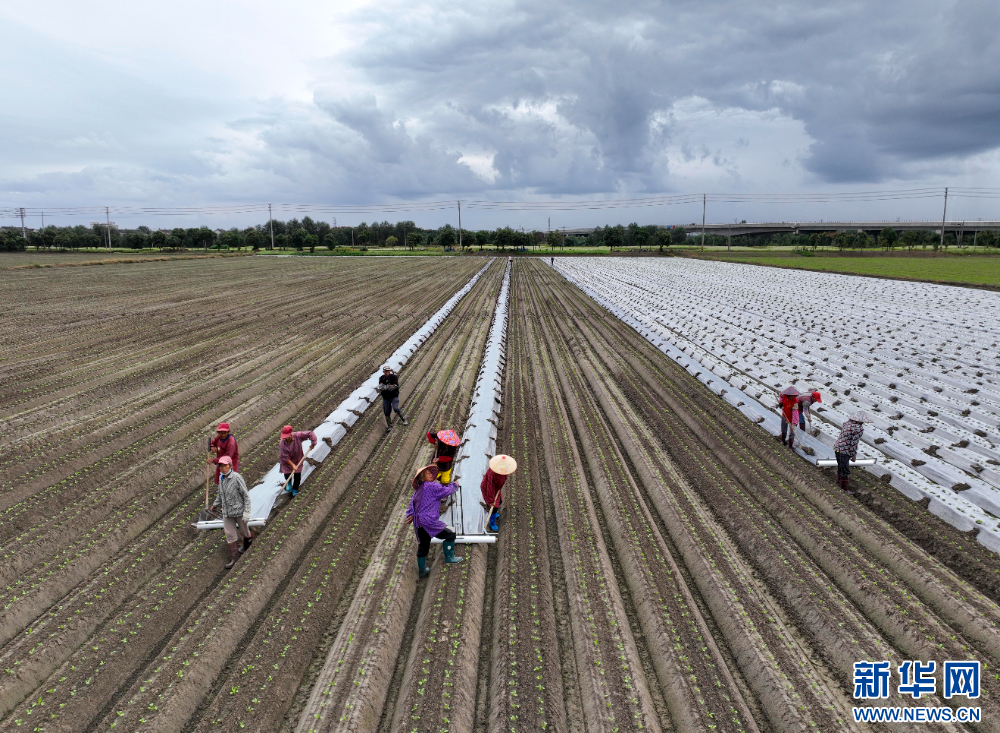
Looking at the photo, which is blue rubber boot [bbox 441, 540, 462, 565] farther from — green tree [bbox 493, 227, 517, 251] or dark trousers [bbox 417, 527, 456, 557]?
green tree [bbox 493, 227, 517, 251]

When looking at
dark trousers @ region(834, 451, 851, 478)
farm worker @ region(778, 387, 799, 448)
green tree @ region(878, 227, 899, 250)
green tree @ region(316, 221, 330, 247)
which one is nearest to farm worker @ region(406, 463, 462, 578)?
dark trousers @ region(834, 451, 851, 478)

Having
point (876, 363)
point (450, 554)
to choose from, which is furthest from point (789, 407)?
point (876, 363)

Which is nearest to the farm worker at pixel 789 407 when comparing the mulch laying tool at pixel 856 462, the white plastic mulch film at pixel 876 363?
the white plastic mulch film at pixel 876 363

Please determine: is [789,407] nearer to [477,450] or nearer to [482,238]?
[477,450]

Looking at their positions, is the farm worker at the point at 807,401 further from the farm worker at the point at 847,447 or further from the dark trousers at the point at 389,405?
the dark trousers at the point at 389,405

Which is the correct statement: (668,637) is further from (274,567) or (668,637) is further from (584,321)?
(584,321)

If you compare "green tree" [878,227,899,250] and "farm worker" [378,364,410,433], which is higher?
"green tree" [878,227,899,250]
